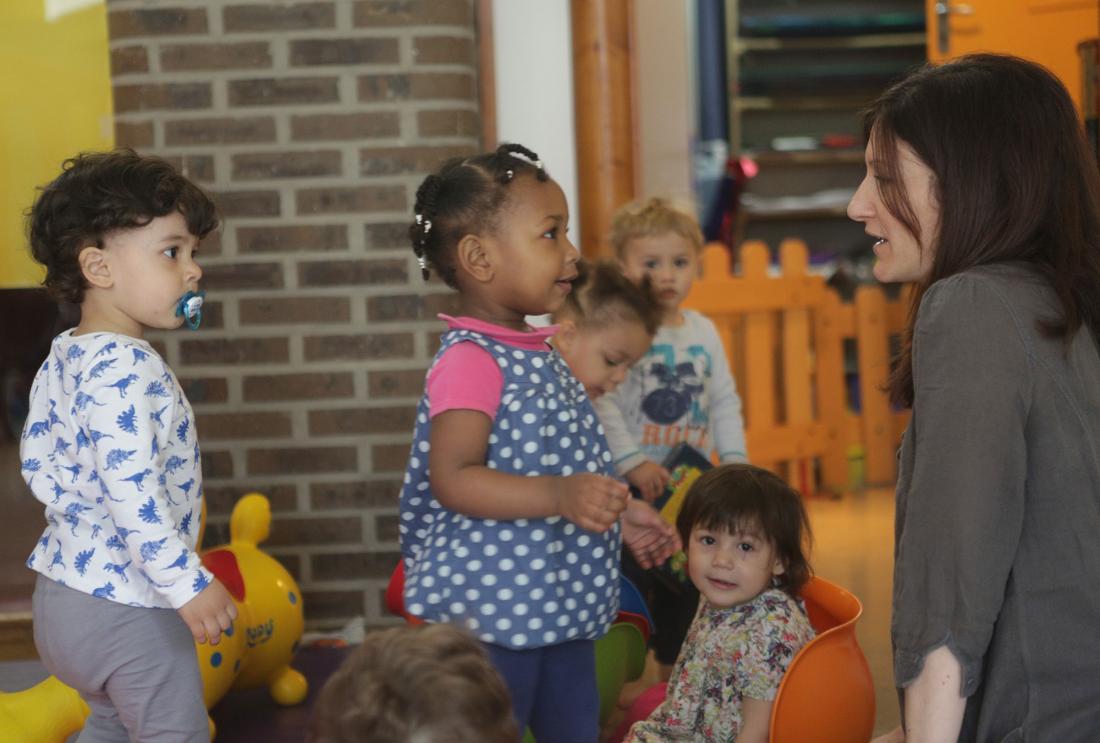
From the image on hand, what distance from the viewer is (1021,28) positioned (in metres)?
5.76

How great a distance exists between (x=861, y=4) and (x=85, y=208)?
21.4 feet

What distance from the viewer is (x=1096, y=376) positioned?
4.98 feet

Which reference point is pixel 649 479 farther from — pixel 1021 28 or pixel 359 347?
pixel 1021 28

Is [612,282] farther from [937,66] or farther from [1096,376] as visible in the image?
[1096,376]

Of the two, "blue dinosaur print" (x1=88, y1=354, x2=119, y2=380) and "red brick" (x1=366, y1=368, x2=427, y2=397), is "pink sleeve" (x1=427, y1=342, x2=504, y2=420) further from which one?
"red brick" (x1=366, y1=368, x2=427, y2=397)

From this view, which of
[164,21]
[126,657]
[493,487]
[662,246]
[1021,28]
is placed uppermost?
[1021,28]

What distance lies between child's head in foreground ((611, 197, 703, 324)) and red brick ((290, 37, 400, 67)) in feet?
2.45

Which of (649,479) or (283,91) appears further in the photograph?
(283,91)

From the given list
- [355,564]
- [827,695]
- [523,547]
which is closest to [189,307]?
[523,547]

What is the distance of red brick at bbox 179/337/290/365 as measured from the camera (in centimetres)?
327

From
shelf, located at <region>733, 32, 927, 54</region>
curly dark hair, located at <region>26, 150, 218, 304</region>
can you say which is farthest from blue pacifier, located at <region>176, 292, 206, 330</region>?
shelf, located at <region>733, 32, 927, 54</region>

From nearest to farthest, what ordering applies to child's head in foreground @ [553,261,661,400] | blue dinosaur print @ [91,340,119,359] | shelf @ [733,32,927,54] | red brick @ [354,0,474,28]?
blue dinosaur print @ [91,340,119,359], child's head in foreground @ [553,261,661,400], red brick @ [354,0,474,28], shelf @ [733,32,927,54]

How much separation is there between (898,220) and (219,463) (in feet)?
7.02

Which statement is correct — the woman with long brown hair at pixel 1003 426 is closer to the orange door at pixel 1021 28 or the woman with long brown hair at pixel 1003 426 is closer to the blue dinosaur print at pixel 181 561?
the blue dinosaur print at pixel 181 561
